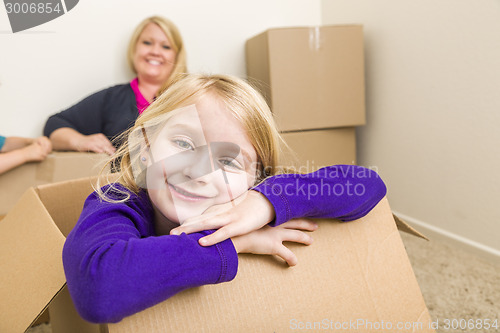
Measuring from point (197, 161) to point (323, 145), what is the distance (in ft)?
3.29

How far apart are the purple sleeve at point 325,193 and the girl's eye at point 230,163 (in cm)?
6

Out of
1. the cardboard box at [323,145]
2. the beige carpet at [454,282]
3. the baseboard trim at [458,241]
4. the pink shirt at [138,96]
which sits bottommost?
the baseboard trim at [458,241]

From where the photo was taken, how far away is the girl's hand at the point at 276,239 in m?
0.48

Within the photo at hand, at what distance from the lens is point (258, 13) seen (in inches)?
66.7

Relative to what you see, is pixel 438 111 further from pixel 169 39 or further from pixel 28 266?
pixel 28 266

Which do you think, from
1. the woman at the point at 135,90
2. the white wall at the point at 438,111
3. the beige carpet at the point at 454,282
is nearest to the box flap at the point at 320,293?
the beige carpet at the point at 454,282

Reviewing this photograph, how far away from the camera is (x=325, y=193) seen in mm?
524

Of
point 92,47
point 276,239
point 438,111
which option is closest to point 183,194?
point 276,239

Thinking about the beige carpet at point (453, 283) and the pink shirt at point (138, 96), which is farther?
the pink shirt at point (138, 96)

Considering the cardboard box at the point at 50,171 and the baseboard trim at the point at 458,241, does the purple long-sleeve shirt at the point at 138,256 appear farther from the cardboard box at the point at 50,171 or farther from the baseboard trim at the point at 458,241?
the baseboard trim at the point at 458,241

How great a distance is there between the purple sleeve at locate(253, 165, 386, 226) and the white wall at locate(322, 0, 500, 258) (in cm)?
65

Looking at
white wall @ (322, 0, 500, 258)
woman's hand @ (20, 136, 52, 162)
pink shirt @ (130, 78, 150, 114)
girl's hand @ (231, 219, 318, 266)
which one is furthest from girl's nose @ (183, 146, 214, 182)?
pink shirt @ (130, 78, 150, 114)

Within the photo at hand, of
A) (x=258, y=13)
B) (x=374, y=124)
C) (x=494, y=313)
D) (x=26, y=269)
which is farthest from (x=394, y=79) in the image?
(x=26, y=269)

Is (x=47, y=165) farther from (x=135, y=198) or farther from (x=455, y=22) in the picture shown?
(x=455, y=22)
